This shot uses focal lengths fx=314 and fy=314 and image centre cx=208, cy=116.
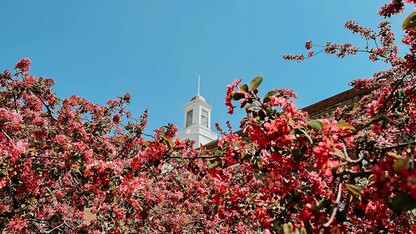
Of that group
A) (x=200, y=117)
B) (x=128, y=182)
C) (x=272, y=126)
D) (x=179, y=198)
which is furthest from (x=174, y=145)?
(x=200, y=117)

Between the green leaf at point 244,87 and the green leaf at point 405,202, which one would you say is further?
the green leaf at point 244,87

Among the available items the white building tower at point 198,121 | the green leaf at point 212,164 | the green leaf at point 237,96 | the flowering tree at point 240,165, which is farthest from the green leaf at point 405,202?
the white building tower at point 198,121

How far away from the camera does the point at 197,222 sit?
5.98m

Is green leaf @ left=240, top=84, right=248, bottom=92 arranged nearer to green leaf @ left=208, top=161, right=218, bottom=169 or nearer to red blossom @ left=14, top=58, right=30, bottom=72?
green leaf @ left=208, top=161, right=218, bottom=169

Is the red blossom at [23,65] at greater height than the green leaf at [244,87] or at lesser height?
greater

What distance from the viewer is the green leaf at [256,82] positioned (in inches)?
86.4

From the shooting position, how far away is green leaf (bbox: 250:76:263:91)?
2.19 meters

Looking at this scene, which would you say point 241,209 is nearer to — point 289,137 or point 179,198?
point 289,137

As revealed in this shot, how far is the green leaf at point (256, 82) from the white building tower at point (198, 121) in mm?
24169

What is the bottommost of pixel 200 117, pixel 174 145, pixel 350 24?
pixel 174 145

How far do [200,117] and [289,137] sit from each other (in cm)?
2665

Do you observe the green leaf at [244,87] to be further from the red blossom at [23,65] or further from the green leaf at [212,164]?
the red blossom at [23,65]

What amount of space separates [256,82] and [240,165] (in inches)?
107

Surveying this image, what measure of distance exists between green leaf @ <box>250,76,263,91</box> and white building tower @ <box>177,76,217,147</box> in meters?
24.2
